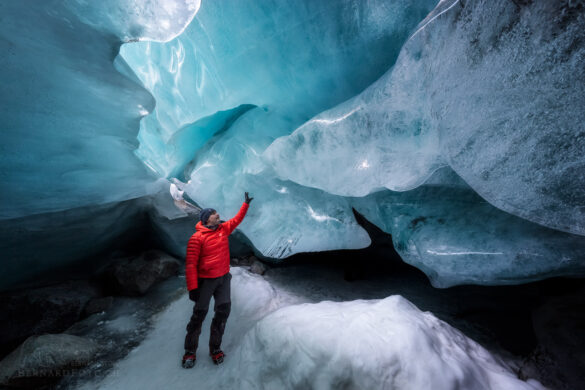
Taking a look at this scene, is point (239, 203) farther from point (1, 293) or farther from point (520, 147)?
point (1, 293)

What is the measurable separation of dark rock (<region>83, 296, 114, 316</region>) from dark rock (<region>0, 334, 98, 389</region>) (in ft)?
3.08

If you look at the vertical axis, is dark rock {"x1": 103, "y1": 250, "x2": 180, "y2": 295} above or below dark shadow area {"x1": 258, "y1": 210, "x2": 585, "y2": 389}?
below

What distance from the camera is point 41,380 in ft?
6.15

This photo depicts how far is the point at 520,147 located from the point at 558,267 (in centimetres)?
103

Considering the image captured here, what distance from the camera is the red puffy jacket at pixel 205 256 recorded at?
1906 mm

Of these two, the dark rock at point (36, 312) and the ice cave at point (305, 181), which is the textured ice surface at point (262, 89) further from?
the dark rock at point (36, 312)

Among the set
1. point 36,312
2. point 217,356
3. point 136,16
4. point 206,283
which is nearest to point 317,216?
point 206,283

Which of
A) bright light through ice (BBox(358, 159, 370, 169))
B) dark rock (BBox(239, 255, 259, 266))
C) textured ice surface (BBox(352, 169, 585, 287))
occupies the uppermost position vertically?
bright light through ice (BBox(358, 159, 370, 169))

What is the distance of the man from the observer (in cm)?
193

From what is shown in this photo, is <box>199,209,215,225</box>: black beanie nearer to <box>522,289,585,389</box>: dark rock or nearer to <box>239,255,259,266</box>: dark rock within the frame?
<box>239,255,259,266</box>: dark rock

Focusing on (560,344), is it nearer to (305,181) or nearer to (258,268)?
(305,181)

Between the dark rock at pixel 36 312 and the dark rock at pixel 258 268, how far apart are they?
7.32 feet

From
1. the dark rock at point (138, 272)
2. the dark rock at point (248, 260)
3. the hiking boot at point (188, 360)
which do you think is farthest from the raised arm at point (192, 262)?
the dark rock at point (248, 260)

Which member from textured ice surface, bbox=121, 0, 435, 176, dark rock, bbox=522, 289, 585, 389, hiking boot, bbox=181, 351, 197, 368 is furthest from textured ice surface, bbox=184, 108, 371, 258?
dark rock, bbox=522, 289, 585, 389
